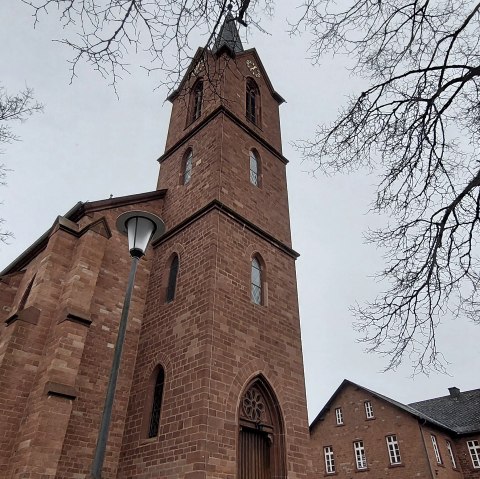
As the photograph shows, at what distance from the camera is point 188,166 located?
14.8 metres

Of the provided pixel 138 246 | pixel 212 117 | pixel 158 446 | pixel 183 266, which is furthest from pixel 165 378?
pixel 212 117

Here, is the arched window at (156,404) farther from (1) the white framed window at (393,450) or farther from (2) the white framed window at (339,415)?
(2) the white framed window at (339,415)

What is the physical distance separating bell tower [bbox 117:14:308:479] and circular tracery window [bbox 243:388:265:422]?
0.12 feet

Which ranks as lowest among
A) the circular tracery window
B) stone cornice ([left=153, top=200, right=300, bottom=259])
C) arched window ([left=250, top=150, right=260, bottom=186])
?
the circular tracery window

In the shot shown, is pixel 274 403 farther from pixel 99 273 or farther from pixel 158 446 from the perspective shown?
pixel 99 273

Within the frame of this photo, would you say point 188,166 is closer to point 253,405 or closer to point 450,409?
point 253,405

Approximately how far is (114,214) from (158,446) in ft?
23.1

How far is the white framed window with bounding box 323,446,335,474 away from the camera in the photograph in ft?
89.5

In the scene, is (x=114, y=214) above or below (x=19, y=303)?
above

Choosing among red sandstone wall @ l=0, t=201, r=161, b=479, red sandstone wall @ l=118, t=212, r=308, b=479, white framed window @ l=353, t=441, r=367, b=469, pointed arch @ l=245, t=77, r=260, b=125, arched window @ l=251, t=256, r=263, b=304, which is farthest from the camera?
white framed window @ l=353, t=441, r=367, b=469

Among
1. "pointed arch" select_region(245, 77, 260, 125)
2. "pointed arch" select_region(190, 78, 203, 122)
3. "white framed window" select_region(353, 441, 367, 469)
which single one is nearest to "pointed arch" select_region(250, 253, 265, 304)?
"pointed arch" select_region(245, 77, 260, 125)

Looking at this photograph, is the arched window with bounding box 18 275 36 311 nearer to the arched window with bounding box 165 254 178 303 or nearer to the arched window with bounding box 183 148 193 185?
the arched window with bounding box 165 254 178 303

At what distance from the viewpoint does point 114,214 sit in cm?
1319

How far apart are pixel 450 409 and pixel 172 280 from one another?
2747 centimetres
